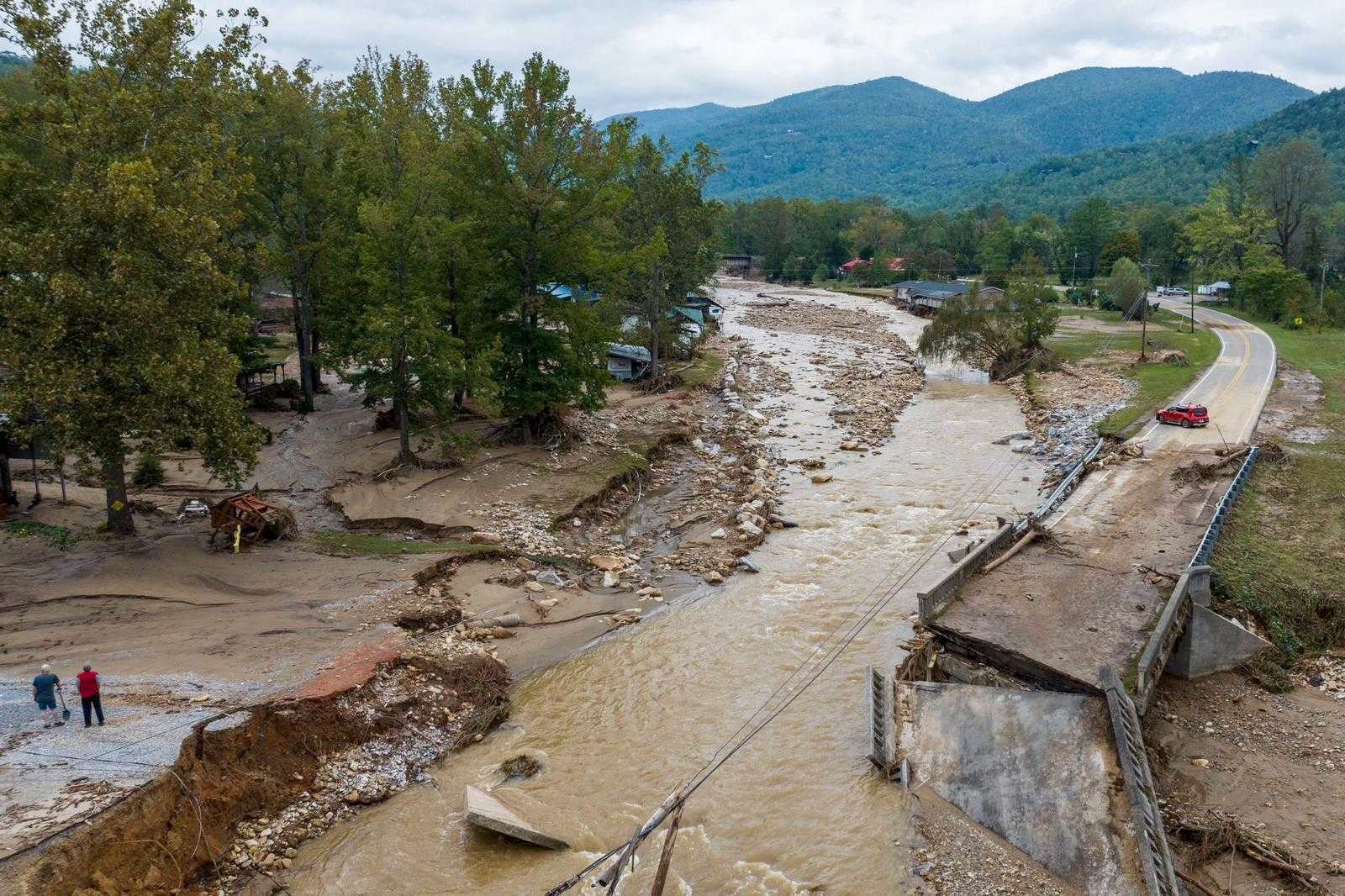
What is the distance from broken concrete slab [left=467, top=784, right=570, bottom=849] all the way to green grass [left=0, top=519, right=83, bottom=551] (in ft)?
48.8

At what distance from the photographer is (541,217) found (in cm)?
3222

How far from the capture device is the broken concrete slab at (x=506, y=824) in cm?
1385

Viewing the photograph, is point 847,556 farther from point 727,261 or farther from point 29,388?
point 727,261

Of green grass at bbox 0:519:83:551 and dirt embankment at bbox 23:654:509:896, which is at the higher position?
green grass at bbox 0:519:83:551

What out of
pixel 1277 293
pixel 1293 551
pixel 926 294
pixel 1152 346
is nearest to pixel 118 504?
pixel 1293 551

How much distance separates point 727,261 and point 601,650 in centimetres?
14042

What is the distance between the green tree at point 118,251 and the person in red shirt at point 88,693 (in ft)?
26.4

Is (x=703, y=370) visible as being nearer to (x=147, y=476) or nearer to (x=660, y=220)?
(x=660, y=220)

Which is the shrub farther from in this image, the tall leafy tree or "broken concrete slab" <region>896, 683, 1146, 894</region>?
"broken concrete slab" <region>896, 683, 1146, 894</region>

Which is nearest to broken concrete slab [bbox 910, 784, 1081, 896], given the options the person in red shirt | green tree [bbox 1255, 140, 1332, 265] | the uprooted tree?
the person in red shirt

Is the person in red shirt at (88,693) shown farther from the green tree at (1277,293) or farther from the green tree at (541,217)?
the green tree at (1277,293)

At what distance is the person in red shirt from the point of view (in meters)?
14.0

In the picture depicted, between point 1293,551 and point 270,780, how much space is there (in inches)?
977

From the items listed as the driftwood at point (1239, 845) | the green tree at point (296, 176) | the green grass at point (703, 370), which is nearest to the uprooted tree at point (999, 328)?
the green grass at point (703, 370)
